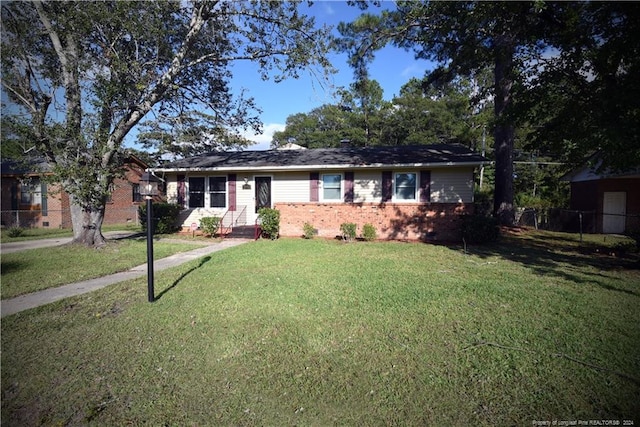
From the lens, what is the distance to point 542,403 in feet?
7.98

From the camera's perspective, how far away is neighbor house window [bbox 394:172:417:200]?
12.1 meters

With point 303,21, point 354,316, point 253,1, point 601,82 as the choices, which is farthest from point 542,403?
point 253,1

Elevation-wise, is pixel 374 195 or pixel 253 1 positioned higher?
pixel 253 1

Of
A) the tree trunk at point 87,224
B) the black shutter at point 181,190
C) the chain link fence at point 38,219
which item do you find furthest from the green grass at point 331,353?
the chain link fence at point 38,219

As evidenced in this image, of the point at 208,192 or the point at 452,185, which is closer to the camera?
the point at 452,185

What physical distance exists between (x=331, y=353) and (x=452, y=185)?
33.7 feet

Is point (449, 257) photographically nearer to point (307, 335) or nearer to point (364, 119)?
point (307, 335)

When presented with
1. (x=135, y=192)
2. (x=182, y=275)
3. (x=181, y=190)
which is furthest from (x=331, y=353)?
(x=135, y=192)

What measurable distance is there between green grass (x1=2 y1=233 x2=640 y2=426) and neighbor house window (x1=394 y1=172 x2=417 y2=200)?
645 cm

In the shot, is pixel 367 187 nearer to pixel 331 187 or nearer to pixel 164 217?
pixel 331 187

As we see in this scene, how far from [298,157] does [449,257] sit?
8625 millimetres

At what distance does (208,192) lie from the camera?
551 inches

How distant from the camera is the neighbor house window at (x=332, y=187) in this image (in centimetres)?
1284

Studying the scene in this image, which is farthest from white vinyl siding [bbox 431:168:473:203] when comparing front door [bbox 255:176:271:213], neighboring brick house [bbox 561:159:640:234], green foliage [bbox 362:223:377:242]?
neighboring brick house [bbox 561:159:640:234]
